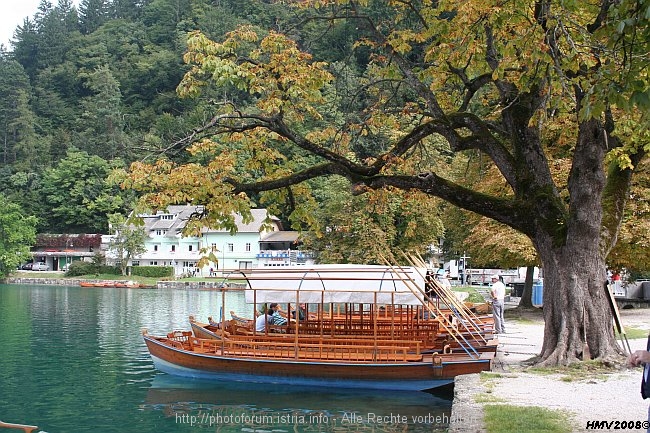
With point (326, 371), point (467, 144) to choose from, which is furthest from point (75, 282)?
point (467, 144)

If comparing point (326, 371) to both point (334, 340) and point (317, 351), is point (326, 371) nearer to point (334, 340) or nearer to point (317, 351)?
point (317, 351)

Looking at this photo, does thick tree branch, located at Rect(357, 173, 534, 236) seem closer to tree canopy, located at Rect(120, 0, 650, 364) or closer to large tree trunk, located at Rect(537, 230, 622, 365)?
tree canopy, located at Rect(120, 0, 650, 364)

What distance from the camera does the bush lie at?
96.8 meters

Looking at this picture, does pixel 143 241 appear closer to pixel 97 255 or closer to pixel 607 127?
pixel 97 255

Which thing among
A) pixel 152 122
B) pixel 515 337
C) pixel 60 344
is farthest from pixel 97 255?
pixel 515 337

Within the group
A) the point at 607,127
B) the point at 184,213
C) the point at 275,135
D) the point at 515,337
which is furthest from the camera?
the point at 184,213

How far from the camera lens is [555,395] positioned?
13969 millimetres

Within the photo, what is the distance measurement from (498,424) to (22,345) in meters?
24.5

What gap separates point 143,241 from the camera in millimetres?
99250

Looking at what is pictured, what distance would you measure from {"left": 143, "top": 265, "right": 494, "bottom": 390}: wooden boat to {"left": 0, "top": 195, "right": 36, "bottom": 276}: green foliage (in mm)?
79048

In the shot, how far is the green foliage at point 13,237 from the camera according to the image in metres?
94.1

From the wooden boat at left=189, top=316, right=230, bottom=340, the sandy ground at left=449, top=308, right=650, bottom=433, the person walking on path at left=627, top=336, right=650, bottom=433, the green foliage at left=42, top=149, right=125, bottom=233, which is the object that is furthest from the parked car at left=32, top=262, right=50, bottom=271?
the person walking on path at left=627, top=336, right=650, bottom=433

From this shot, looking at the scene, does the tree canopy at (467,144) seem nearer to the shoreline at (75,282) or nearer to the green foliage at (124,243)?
the shoreline at (75,282)

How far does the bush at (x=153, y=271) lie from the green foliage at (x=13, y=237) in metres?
14.4
